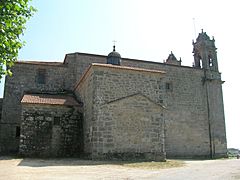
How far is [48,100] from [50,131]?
1999 millimetres

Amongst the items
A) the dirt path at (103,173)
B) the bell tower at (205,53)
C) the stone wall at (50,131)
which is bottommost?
the dirt path at (103,173)

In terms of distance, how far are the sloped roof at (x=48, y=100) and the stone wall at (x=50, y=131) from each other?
0.24 meters

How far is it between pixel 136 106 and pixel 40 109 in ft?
18.4

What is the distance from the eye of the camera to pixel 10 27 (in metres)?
7.05

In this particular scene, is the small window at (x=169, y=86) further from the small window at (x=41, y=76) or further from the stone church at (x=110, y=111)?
the small window at (x=41, y=76)

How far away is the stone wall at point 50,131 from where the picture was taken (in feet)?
49.7

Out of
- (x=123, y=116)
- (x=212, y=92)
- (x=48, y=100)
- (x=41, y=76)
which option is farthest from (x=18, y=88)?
(x=212, y=92)

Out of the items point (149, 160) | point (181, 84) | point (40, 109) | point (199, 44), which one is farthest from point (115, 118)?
point (199, 44)

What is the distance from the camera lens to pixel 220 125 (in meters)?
23.2

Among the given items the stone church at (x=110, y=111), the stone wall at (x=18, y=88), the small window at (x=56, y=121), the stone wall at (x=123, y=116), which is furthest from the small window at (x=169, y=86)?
the small window at (x=56, y=121)

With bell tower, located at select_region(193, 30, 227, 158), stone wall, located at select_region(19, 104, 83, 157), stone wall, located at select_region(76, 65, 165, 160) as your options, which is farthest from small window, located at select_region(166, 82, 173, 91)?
stone wall, located at select_region(19, 104, 83, 157)

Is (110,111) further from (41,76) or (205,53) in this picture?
(205,53)

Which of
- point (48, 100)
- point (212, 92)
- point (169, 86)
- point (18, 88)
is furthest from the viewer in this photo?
point (212, 92)

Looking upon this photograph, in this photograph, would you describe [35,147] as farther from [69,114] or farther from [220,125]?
[220,125]
